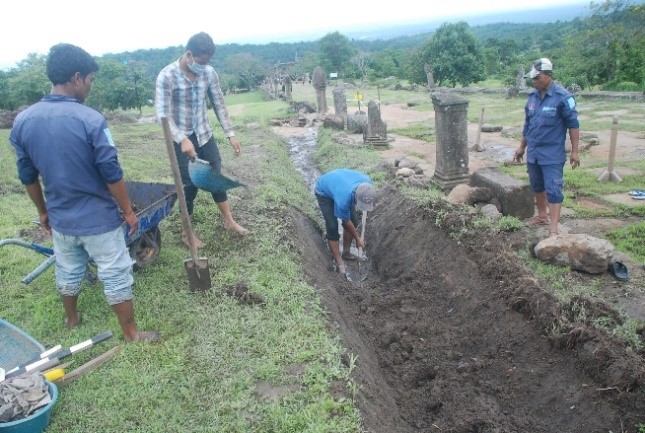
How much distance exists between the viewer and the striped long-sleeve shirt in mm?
5133

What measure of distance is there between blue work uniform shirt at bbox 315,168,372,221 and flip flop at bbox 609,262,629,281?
106 inches

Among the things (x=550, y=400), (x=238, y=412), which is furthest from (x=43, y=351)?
(x=550, y=400)

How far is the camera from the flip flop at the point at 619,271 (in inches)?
191

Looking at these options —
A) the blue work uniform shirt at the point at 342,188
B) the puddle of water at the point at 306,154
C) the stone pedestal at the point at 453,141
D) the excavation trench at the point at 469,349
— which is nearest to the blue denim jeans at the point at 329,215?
the blue work uniform shirt at the point at 342,188

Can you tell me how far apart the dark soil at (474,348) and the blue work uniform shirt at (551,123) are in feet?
3.27

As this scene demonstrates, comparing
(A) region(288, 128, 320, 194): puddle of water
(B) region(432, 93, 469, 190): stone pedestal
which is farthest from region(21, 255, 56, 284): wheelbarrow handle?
(A) region(288, 128, 320, 194): puddle of water

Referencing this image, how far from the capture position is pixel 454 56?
31.0 metres

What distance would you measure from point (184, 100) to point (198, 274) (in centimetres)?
191

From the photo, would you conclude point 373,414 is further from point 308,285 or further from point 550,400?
point 308,285

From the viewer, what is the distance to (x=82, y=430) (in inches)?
124

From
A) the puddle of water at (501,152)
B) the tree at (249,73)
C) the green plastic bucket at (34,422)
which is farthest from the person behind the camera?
the tree at (249,73)

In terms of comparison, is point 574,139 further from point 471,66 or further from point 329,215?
point 471,66

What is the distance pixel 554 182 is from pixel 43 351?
210 inches

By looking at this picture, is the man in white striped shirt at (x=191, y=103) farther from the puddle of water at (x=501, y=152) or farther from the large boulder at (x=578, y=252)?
the puddle of water at (x=501, y=152)
